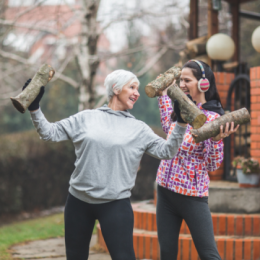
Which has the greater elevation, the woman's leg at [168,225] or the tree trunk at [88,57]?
the tree trunk at [88,57]

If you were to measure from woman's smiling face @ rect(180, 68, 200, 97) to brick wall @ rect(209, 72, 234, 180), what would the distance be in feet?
8.93

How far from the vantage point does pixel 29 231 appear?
6570 mm

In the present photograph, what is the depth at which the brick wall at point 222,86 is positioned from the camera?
17.8 ft

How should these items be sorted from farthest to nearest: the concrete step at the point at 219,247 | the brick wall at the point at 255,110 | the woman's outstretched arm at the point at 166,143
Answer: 1. the brick wall at the point at 255,110
2. the concrete step at the point at 219,247
3. the woman's outstretched arm at the point at 166,143

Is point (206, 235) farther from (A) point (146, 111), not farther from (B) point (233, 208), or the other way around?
(A) point (146, 111)

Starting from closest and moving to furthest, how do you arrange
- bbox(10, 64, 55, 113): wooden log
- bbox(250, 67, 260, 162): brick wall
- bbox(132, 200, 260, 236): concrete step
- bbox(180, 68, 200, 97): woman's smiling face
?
bbox(10, 64, 55, 113): wooden log < bbox(180, 68, 200, 97): woman's smiling face < bbox(132, 200, 260, 236): concrete step < bbox(250, 67, 260, 162): brick wall

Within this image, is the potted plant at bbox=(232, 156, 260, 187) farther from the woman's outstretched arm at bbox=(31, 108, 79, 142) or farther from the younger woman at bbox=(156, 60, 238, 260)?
the woman's outstretched arm at bbox=(31, 108, 79, 142)

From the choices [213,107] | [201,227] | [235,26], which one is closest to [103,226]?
[201,227]

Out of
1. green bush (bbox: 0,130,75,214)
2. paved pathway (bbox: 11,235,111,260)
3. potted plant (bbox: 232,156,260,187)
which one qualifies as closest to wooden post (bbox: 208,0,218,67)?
potted plant (bbox: 232,156,260,187)

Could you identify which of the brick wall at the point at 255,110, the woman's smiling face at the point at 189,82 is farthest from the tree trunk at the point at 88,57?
the woman's smiling face at the point at 189,82

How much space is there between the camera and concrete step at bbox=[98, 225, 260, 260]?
412 centimetres

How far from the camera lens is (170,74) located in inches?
109

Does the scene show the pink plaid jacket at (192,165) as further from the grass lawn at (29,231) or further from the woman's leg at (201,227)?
the grass lawn at (29,231)

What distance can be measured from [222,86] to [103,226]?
137 inches
